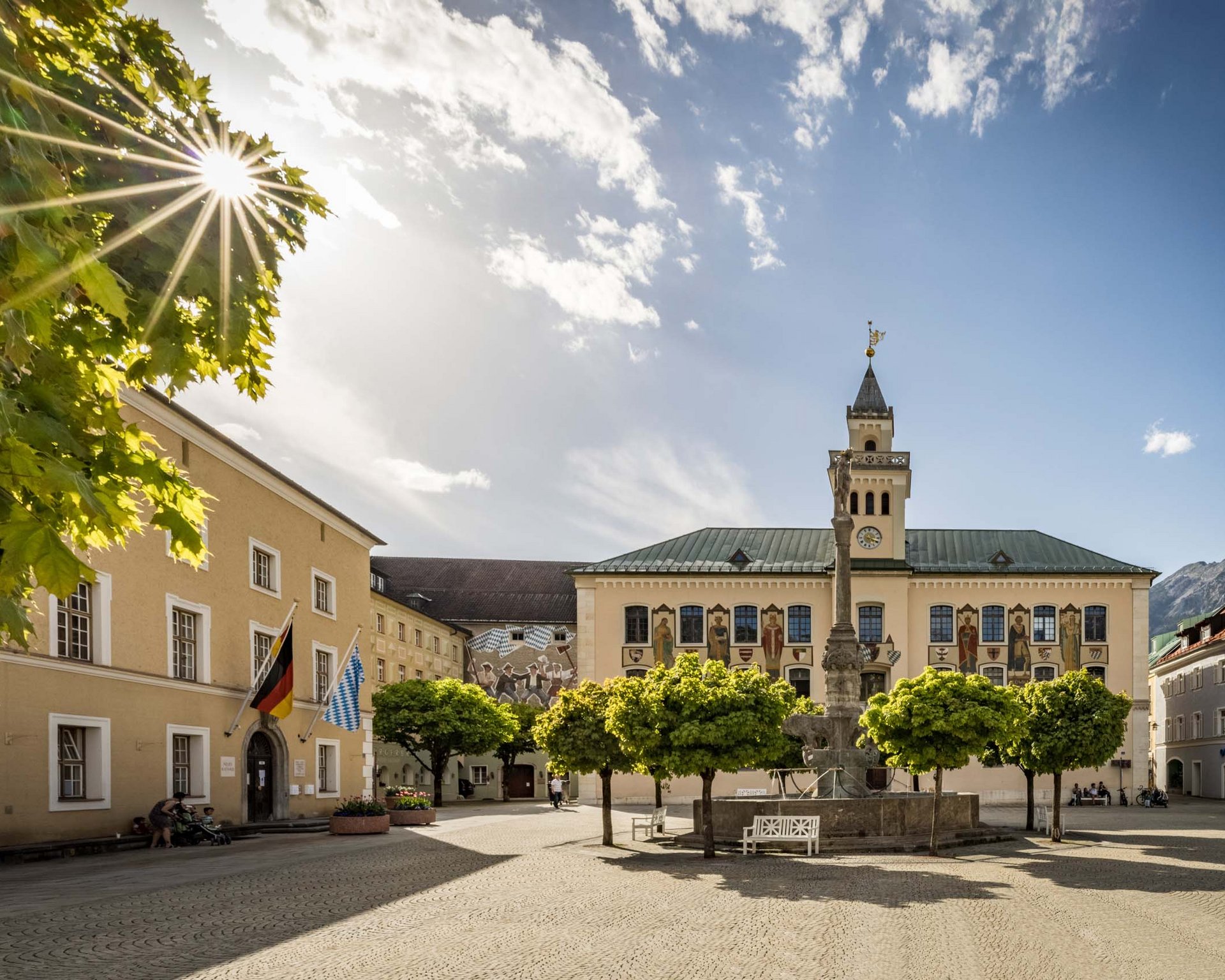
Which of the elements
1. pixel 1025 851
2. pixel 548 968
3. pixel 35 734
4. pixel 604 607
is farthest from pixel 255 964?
pixel 604 607

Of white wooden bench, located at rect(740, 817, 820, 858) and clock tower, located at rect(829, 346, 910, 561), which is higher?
clock tower, located at rect(829, 346, 910, 561)

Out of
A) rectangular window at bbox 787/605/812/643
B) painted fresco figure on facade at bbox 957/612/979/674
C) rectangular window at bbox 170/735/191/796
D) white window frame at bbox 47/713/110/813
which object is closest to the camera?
white window frame at bbox 47/713/110/813

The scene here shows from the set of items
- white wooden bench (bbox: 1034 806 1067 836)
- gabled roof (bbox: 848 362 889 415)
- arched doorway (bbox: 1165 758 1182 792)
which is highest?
gabled roof (bbox: 848 362 889 415)

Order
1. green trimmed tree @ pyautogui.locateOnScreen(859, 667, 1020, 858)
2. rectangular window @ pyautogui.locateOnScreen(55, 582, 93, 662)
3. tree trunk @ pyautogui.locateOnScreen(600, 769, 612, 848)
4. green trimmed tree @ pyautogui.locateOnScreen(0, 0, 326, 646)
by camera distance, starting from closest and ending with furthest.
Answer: green trimmed tree @ pyautogui.locateOnScreen(0, 0, 326, 646) → green trimmed tree @ pyautogui.locateOnScreen(859, 667, 1020, 858) → rectangular window @ pyautogui.locateOnScreen(55, 582, 93, 662) → tree trunk @ pyautogui.locateOnScreen(600, 769, 612, 848)

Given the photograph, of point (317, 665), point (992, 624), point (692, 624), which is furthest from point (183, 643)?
point (992, 624)

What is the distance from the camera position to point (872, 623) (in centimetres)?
5281

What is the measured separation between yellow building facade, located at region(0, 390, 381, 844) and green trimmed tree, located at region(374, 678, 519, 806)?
13.7m

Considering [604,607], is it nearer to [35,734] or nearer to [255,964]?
Answer: [35,734]

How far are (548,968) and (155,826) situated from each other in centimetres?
1638

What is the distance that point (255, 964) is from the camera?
1036cm

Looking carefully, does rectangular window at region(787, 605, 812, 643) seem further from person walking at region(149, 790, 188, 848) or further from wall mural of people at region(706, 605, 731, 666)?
person walking at region(149, 790, 188, 848)

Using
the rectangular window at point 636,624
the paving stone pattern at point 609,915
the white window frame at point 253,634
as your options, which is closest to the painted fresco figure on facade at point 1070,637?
the rectangular window at point 636,624

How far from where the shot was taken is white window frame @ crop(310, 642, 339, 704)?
3441cm

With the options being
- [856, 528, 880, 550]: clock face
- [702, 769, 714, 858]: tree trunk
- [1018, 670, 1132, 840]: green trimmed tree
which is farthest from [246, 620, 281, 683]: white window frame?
[856, 528, 880, 550]: clock face
